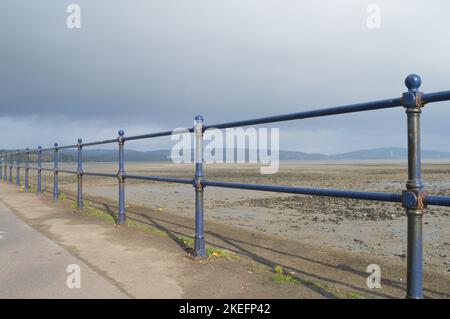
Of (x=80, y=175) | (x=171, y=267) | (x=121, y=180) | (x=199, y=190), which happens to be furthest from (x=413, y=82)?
(x=80, y=175)

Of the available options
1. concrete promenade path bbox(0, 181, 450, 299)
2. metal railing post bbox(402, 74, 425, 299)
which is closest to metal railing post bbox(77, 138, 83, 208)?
concrete promenade path bbox(0, 181, 450, 299)

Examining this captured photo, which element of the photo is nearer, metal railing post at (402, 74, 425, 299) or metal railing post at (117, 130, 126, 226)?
metal railing post at (402, 74, 425, 299)

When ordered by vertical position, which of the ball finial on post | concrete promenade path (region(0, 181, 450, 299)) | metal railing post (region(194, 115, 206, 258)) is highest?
the ball finial on post

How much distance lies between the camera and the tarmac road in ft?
10.2

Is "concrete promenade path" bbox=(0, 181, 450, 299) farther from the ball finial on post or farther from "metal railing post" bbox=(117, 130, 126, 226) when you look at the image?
the ball finial on post

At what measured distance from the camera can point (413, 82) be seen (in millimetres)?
2309

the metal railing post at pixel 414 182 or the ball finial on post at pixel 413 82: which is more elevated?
the ball finial on post at pixel 413 82

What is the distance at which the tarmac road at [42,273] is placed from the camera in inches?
122

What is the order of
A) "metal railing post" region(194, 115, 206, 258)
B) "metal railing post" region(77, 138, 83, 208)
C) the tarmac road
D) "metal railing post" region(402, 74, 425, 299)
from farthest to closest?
1. "metal railing post" region(77, 138, 83, 208)
2. "metal railing post" region(194, 115, 206, 258)
3. the tarmac road
4. "metal railing post" region(402, 74, 425, 299)

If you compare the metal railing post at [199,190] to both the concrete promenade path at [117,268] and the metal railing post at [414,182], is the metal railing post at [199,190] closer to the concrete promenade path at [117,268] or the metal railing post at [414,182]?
the concrete promenade path at [117,268]

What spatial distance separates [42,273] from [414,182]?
9.81ft

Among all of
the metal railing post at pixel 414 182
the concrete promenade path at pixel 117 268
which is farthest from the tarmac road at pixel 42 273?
the metal railing post at pixel 414 182

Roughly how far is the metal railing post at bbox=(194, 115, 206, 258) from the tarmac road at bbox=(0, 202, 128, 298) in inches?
39.7
